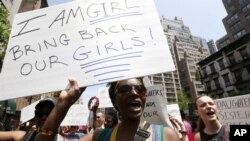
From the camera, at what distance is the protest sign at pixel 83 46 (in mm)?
1856

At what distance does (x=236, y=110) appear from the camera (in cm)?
464

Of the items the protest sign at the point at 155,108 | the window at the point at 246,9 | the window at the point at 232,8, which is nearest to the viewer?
the protest sign at the point at 155,108

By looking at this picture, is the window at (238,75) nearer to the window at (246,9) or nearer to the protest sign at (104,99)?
the window at (246,9)

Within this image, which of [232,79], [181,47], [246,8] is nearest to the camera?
[232,79]

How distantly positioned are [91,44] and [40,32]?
0.42 metres

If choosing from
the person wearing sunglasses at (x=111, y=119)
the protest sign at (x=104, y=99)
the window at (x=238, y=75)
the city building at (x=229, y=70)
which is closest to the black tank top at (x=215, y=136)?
the person wearing sunglasses at (x=111, y=119)

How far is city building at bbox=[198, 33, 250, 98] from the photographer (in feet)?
138

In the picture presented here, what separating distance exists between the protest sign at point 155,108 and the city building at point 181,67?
82.6 metres

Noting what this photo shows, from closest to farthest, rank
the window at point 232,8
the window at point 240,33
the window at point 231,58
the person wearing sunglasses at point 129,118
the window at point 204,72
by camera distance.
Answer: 1. the person wearing sunglasses at point 129,118
2. the window at point 231,58
3. the window at point 204,72
4. the window at point 240,33
5. the window at point 232,8

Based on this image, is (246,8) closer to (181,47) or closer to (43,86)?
(43,86)

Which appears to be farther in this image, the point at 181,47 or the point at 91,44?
the point at 181,47

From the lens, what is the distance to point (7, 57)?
2.08 m

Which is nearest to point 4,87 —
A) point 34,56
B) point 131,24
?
point 34,56

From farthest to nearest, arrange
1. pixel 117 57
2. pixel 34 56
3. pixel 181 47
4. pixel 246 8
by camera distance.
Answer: pixel 181 47 → pixel 246 8 → pixel 34 56 → pixel 117 57
